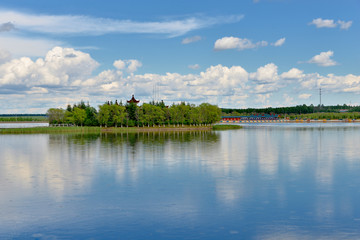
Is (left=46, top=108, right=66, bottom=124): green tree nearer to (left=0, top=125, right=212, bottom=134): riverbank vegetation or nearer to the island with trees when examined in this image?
the island with trees

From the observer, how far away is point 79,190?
100.0 ft

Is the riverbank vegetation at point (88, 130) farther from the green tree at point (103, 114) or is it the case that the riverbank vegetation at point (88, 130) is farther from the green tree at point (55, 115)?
the green tree at point (55, 115)

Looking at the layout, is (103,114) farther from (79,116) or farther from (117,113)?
(79,116)

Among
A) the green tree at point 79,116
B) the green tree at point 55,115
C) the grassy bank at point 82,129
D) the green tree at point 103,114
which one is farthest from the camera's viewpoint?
the green tree at point 55,115

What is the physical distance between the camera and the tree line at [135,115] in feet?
551

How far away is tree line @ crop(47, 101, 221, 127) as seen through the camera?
168 m

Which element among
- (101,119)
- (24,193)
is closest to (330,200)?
(24,193)

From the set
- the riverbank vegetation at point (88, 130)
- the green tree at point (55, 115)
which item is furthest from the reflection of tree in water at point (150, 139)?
the green tree at point (55, 115)

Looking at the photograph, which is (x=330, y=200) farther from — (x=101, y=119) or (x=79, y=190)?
(x=101, y=119)

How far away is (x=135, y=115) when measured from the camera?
173375 millimetres

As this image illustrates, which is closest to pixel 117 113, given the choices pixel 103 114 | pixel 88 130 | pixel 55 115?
pixel 103 114

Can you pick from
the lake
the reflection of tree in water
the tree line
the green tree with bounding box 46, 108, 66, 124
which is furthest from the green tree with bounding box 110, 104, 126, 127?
the lake

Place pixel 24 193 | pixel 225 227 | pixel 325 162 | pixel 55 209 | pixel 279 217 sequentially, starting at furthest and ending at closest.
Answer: pixel 325 162, pixel 24 193, pixel 55 209, pixel 279 217, pixel 225 227

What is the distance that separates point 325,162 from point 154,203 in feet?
99.2
